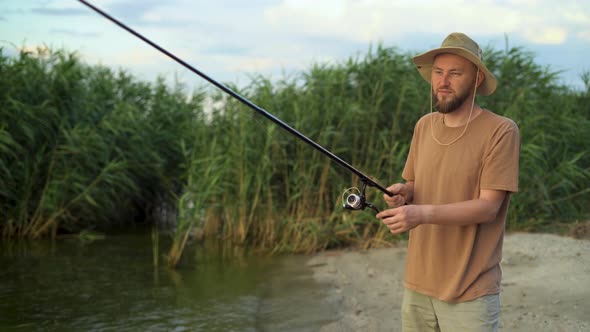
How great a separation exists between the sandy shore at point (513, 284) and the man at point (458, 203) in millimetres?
2212

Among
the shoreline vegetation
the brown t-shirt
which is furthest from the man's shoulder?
the shoreline vegetation

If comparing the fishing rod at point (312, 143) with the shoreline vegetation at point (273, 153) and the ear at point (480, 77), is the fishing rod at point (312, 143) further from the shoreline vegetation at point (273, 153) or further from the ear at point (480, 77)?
the shoreline vegetation at point (273, 153)

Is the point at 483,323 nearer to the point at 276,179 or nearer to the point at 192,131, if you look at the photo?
the point at 276,179

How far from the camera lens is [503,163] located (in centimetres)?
237

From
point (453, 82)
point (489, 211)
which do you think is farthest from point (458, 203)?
point (453, 82)

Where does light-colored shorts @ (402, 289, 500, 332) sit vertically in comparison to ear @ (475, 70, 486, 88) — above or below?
below

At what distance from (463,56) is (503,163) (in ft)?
1.46

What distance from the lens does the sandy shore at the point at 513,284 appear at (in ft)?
15.5

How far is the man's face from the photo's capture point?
8.24 ft

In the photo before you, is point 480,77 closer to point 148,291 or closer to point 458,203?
point 458,203

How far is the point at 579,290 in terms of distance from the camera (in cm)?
518

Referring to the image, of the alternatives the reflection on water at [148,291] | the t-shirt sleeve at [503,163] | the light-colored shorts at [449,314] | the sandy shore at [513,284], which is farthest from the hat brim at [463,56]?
the reflection on water at [148,291]

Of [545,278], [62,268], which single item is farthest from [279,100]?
[545,278]

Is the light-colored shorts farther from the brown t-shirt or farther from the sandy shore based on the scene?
the sandy shore
